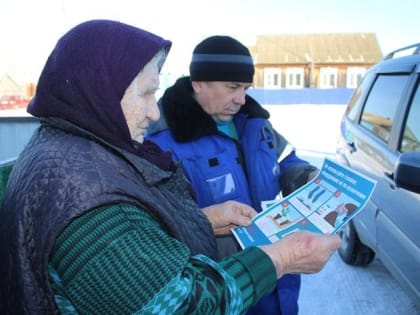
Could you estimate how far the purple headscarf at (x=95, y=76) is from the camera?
0.95m

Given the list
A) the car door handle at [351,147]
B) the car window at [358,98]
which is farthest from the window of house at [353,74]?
the car door handle at [351,147]

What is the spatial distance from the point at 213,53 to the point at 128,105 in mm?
1124

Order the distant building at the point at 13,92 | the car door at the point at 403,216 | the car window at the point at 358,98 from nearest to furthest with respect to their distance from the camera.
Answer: the car door at the point at 403,216, the car window at the point at 358,98, the distant building at the point at 13,92

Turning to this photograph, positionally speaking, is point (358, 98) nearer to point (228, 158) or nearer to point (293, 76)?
point (228, 158)

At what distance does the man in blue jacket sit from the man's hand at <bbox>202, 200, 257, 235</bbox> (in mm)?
265

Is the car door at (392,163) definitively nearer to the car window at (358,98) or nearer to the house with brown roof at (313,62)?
the car window at (358,98)

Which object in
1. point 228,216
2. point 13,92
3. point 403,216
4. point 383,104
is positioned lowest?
point 13,92

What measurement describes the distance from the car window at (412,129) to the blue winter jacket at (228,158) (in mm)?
832

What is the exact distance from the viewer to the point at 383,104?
3.32m

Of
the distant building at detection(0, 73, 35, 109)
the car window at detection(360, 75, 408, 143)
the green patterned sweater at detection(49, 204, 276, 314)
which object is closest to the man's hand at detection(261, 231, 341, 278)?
the green patterned sweater at detection(49, 204, 276, 314)

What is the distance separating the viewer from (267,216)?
1557 millimetres

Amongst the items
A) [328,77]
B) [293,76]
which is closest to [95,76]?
[293,76]

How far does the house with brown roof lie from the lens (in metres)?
37.7

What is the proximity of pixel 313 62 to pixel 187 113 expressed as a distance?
38.1 meters
